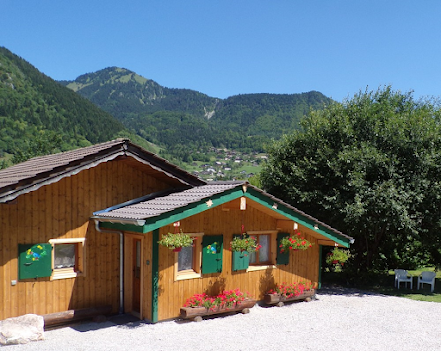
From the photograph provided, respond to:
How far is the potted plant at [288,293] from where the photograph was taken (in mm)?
12062

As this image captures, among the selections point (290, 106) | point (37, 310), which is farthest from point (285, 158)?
point (290, 106)

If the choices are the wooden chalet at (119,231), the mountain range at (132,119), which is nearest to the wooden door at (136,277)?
the wooden chalet at (119,231)

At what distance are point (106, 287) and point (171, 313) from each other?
6.08 feet

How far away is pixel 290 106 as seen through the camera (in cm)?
14338

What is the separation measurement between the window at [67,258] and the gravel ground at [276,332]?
1258mm

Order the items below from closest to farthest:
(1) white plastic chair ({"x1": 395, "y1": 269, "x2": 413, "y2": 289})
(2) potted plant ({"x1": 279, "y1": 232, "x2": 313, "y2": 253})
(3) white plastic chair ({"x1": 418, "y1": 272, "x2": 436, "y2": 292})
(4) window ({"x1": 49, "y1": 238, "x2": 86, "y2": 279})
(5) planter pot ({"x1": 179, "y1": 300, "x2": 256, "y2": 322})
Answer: (4) window ({"x1": 49, "y1": 238, "x2": 86, "y2": 279}), (5) planter pot ({"x1": 179, "y1": 300, "x2": 256, "y2": 322}), (2) potted plant ({"x1": 279, "y1": 232, "x2": 313, "y2": 253}), (3) white plastic chair ({"x1": 418, "y1": 272, "x2": 436, "y2": 292}), (1) white plastic chair ({"x1": 395, "y1": 269, "x2": 413, "y2": 289})

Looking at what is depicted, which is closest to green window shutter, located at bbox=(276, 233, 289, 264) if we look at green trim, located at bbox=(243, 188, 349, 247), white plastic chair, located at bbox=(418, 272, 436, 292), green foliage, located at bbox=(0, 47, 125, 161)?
green trim, located at bbox=(243, 188, 349, 247)

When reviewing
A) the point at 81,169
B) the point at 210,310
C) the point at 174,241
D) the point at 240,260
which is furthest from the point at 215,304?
the point at 81,169

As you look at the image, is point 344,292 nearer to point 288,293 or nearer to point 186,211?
point 288,293

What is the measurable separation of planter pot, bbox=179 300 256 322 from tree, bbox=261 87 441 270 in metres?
5.13

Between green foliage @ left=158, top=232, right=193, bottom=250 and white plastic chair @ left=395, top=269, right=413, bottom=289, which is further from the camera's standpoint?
white plastic chair @ left=395, top=269, right=413, bottom=289

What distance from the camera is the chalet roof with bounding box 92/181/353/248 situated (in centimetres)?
927

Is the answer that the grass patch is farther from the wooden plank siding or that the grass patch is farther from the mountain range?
the mountain range

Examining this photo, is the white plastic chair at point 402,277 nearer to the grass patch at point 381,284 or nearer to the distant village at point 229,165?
the grass patch at point 381,284
